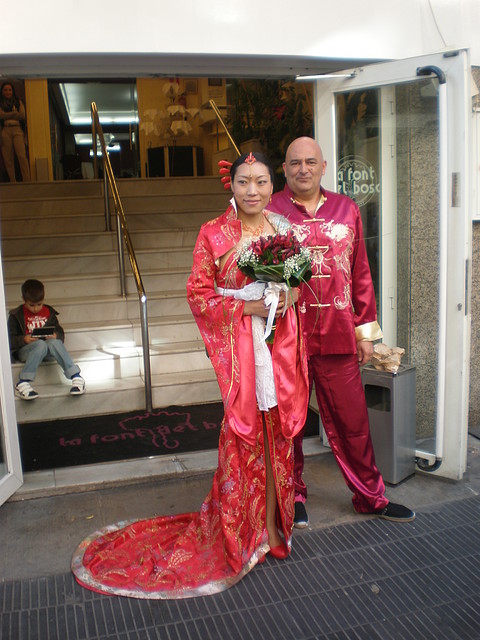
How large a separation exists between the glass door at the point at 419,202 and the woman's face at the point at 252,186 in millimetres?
1245

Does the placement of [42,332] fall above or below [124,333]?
above

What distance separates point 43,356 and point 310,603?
3181 mm

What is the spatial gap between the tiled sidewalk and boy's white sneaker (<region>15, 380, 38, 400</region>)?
2.21 metres

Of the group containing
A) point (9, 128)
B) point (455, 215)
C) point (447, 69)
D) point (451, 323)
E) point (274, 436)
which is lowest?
point (274, 436)

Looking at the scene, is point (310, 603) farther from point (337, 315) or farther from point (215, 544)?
point (337, 315)

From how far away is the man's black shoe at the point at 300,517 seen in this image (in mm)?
3152

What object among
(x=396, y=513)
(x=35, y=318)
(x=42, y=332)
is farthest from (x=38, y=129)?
(x=396, y=513)

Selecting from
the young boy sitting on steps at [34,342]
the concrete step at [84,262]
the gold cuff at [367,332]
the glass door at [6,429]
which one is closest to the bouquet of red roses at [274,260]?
the gold cuff at [367,332]

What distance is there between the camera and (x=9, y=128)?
9.56 meters

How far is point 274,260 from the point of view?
2.50 m

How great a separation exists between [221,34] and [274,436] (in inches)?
81.5

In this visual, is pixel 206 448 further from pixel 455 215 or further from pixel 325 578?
pixel 455 215

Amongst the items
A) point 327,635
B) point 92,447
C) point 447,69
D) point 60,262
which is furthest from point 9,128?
point 327,635

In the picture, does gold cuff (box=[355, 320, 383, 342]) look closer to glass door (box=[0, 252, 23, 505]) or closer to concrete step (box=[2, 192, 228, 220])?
glass door (box=[0, 252, 23, 505])
